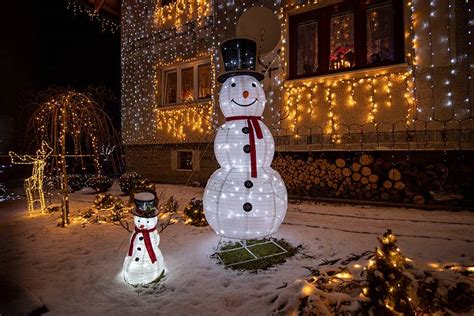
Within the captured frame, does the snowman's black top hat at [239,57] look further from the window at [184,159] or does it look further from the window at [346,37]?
the window at [184,159]

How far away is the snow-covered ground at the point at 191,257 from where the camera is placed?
9.45 ft

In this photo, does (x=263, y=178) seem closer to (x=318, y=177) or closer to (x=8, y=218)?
(x=318, y=177)

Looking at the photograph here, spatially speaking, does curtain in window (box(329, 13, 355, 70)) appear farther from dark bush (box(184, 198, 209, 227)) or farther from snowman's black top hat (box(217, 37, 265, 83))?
dark bush (box(184, 198, 209, 227))

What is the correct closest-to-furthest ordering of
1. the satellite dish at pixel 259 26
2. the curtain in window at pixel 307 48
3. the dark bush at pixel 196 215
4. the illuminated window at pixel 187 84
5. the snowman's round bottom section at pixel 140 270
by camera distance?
the snowman's round bottom section at pixel 140 270, the dark bush at pixel 196 215, the satellite dish at pixel 259 26, the curtain in window at pixel 307 48, the illuminated window at pixel 187 84

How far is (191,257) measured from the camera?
3.95 metres

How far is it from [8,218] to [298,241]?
6.82 m

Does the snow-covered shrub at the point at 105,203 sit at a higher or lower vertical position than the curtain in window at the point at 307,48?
lower

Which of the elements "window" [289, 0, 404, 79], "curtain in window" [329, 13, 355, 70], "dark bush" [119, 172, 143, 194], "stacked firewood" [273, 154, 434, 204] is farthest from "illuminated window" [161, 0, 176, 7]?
"stacked firewood" [273, 154, 434, 204]

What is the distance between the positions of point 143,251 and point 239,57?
9.43 feet

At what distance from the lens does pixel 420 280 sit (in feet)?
9.18

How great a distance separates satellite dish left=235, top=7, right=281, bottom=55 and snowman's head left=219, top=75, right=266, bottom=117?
2329 millimetres

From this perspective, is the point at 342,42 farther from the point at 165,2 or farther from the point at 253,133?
the point at 165,2

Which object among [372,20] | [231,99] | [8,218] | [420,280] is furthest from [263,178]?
[8,218]

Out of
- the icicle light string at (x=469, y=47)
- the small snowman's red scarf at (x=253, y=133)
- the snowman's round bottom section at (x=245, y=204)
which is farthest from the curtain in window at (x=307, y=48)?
the snowman's round bottom section at (x=245, y=204)
